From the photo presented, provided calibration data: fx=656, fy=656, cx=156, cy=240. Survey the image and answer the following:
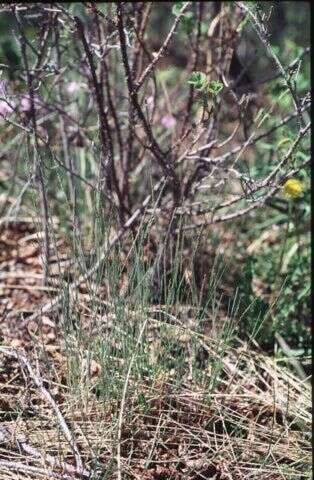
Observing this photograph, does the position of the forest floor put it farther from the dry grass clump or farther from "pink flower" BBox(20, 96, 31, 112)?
"pink flower" BBox(20, 96, 31, 112)

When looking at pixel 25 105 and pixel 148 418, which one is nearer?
pixel 148 418

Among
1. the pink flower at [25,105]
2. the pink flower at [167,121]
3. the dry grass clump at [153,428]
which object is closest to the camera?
the dry grass clump at [153,428]

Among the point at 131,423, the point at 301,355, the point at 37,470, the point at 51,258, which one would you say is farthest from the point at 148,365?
the point at 51,258

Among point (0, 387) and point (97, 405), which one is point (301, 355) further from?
point (0, 387)

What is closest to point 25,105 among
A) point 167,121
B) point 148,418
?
point 167,121

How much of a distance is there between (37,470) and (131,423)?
0.24 m

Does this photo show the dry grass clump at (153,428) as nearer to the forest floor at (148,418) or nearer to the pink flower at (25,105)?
the forest floor at (148,418)

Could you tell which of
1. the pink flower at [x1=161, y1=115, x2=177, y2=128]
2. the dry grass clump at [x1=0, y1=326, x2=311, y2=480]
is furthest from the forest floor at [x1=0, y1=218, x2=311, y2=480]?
the pink flower at [x1=161, y1=115, x2=177, y2=128]

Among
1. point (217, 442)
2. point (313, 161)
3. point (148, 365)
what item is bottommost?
point (217, 442)

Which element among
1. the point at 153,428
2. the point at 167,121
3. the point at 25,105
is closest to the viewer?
the point at 153,428

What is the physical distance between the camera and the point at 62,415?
1468mm

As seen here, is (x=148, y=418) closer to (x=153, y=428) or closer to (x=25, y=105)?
(x=153, y=428)

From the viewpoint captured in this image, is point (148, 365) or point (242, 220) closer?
point (148, 365)

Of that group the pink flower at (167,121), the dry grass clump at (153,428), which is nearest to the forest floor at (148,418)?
the dry grass clump at (153,428)
